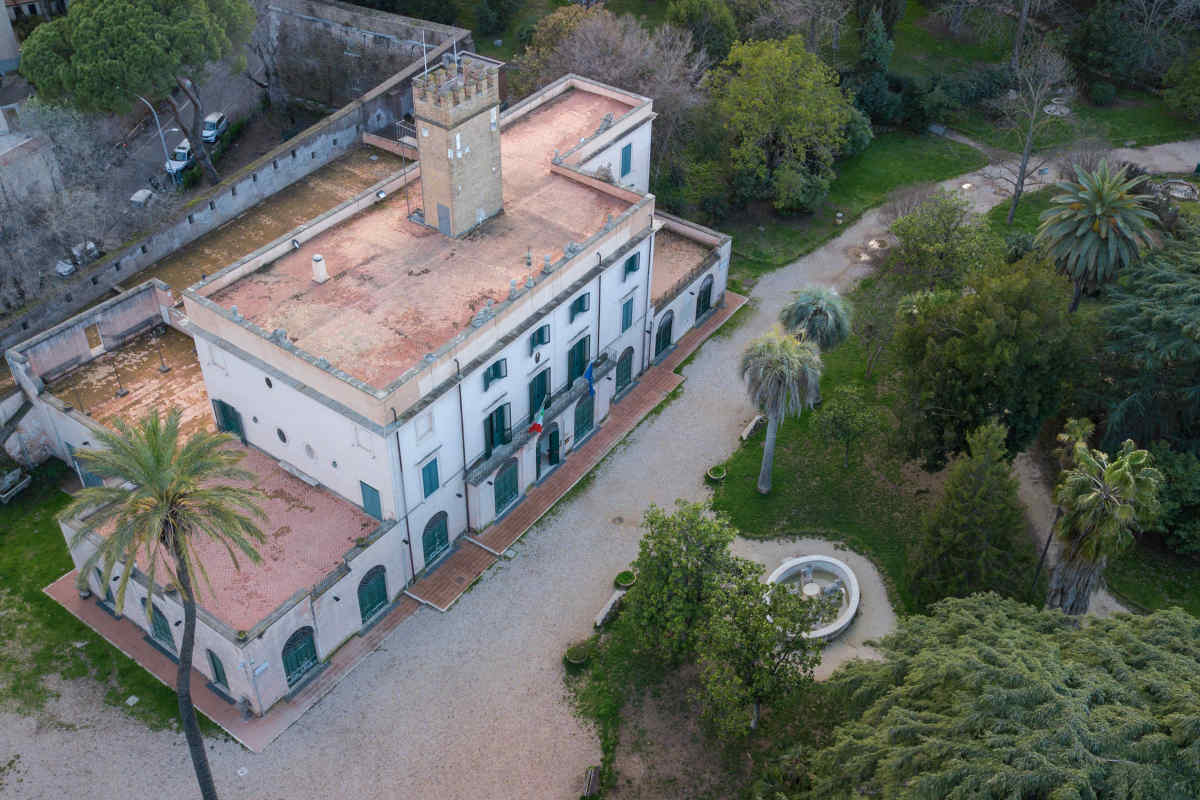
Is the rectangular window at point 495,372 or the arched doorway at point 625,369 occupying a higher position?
the rectangular window at point 495,372

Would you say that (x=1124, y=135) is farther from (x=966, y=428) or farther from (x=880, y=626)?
(x=880, y=626)

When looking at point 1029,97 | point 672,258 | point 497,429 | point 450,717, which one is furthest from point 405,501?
point 1029,97

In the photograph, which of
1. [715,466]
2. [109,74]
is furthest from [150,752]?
[109,74]

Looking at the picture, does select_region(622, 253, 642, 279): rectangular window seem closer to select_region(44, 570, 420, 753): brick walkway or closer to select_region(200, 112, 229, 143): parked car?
select_region(44, 570, 420, 753): brick walkway

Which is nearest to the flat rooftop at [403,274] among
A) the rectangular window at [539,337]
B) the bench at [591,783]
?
the rectangular window at [539,337]

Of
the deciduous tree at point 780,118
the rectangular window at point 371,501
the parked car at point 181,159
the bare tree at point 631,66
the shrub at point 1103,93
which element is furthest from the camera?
the shrub at point 1103,93

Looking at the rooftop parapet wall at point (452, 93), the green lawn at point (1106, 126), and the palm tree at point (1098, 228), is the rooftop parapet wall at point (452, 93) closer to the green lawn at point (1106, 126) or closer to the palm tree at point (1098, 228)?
the palm tree at point (1098, 228)
